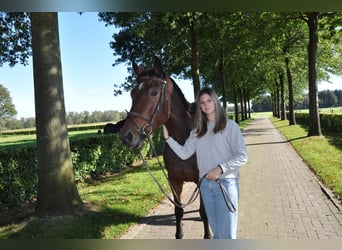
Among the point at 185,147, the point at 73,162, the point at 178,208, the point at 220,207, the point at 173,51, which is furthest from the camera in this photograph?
the point at 173,51

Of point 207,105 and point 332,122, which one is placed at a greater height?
point 207,105

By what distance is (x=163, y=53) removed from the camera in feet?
38.0

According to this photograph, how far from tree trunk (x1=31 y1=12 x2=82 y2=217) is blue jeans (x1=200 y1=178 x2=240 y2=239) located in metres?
2.88

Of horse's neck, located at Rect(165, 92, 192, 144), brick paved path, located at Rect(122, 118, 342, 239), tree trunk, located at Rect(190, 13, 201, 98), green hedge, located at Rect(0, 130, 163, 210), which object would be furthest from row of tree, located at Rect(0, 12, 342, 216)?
horse's neck, located at Rect(165, 92, 192, 144)

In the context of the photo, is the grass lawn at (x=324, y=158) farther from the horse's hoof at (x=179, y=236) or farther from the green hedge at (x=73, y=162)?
the green hedge at (x=73, y=162)

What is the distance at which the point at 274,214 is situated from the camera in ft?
15.4

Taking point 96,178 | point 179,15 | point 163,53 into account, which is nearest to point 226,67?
point 163,53

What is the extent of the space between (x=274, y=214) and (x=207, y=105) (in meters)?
2.79

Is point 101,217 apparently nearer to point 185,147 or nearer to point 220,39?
point 185,147

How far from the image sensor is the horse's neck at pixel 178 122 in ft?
10.6

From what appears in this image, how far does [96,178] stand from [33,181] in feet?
7.25

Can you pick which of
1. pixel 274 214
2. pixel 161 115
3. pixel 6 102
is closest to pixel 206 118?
pixel 161 115

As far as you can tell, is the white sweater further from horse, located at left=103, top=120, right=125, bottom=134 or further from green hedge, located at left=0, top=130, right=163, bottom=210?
green hedge, located at left=0, top=130, right=163, bottom=210
